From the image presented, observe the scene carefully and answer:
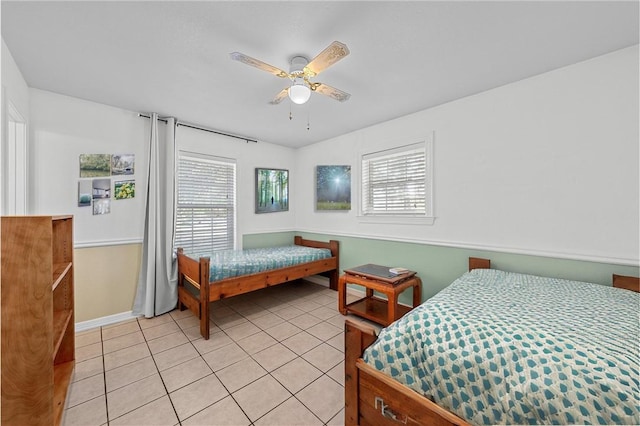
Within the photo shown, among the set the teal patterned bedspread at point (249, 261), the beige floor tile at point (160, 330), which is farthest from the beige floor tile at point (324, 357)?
the beige floor tile at point (160, 330)

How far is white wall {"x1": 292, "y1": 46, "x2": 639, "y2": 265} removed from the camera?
1861 millimetres

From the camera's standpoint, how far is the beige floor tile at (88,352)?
2.11m

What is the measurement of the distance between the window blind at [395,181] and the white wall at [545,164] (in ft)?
0.67

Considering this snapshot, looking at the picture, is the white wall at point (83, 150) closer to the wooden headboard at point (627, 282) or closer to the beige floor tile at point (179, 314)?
the beige floor tile at point (179, 314)

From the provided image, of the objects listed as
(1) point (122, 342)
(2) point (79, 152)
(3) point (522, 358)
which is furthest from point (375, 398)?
(2) point (79, 152)

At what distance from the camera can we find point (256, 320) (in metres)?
2.85

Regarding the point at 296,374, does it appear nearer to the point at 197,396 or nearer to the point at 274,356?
the point at 274,356

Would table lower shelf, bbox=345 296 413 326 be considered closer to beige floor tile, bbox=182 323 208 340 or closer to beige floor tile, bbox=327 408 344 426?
beige floor tile, bbox=327 408 344 426

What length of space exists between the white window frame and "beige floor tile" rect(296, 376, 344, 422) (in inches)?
79.8

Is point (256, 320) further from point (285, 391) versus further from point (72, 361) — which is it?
point (72, 361)

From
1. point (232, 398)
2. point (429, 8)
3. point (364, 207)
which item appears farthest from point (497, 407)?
point (364, 207)

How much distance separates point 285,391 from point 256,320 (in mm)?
1224

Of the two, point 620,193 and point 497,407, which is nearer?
point 497,407

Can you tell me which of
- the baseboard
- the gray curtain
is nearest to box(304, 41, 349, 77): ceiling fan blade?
the gray curtain
